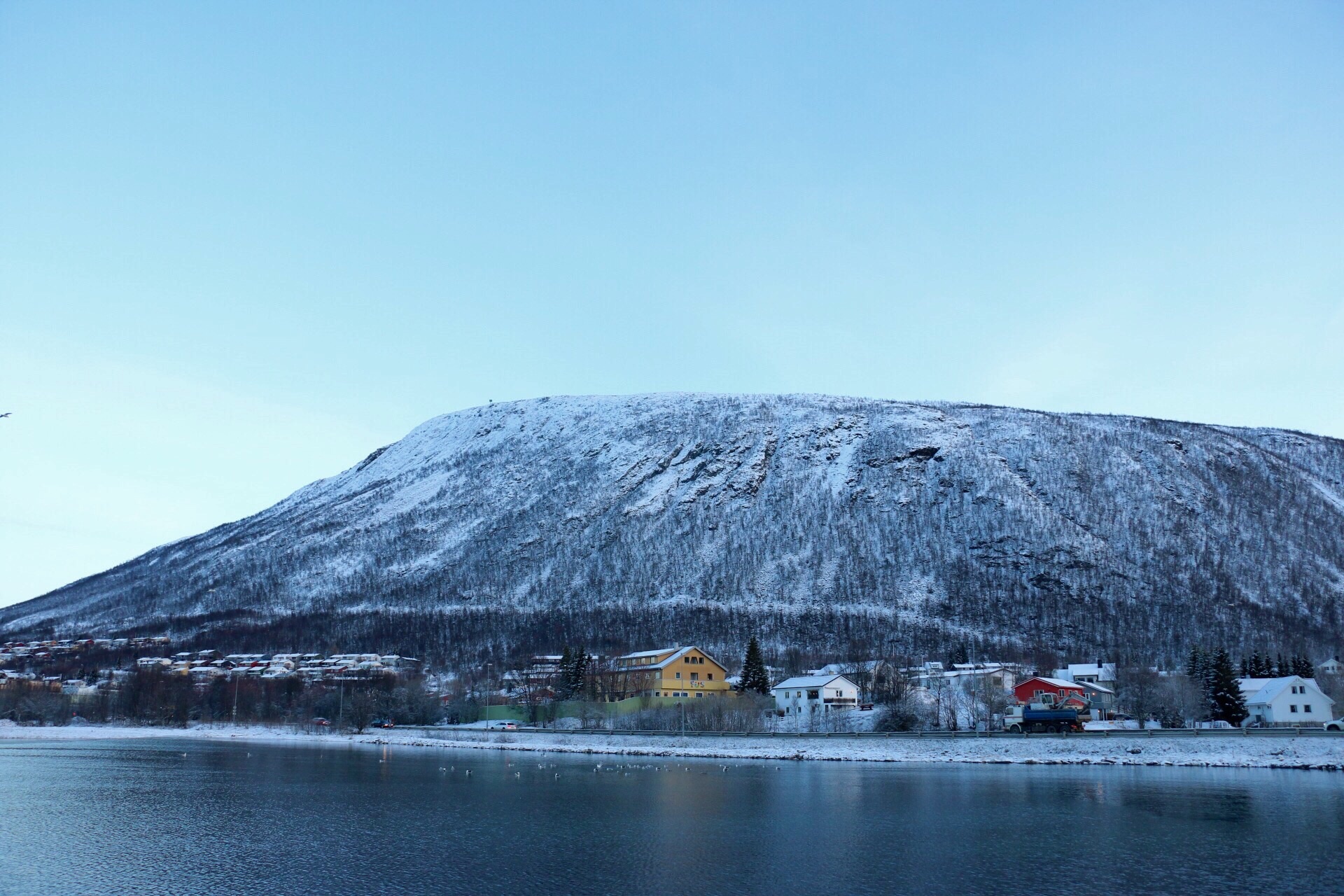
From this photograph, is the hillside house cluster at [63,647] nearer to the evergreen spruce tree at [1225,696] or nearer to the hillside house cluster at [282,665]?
the hillside house cluster at [282,665]

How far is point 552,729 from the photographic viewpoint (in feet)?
305

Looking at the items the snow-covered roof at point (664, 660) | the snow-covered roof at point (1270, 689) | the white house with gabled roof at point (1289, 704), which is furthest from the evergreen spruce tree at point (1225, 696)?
the snow-covered roof at point (664, 660)

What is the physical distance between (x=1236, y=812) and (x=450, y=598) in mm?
176487

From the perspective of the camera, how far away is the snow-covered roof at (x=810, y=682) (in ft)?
299

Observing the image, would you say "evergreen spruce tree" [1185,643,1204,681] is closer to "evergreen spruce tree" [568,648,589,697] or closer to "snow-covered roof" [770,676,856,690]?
"snow-covered roof" [770,676,856,690]

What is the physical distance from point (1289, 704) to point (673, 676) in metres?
56.0

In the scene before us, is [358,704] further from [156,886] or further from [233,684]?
[156,886]

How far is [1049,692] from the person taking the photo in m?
88.7

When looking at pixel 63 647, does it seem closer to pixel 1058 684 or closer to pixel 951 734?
pixel 951 734

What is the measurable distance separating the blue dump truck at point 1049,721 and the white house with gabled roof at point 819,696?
21188 mm

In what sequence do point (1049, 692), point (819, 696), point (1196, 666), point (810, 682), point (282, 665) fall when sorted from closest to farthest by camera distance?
point (1196, 666), point (1049, 692), point (819, 696), point (810, 682), point (282, 665)

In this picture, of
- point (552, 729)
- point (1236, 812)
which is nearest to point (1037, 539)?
point (552, 729)

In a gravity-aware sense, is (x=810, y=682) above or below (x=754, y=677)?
below

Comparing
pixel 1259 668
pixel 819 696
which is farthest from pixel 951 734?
pixel 1259 668
